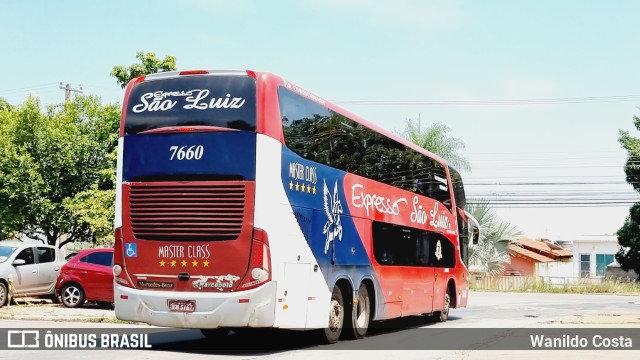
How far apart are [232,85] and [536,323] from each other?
13114mm

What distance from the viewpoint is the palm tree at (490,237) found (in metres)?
56.4

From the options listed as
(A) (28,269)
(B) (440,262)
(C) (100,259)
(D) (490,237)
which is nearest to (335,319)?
(B) (440,262)

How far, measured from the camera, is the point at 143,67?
34.8m

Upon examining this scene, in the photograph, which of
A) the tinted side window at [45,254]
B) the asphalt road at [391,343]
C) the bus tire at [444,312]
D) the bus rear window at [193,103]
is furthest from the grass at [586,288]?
the bus rear window at [193,103]

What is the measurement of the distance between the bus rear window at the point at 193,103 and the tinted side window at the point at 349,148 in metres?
0.74

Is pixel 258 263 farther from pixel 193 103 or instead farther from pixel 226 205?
pixel 193 103

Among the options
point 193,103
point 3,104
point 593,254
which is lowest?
point 593,254

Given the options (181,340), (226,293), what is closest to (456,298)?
(181,340)

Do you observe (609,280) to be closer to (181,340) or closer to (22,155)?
(22,155)

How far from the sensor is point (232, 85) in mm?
14094

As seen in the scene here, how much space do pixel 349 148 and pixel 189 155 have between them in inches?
161

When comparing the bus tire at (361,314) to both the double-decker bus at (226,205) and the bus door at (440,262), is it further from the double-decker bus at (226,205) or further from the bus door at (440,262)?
the bus door at (440,262)

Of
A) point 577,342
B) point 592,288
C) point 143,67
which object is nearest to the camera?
point 577,342

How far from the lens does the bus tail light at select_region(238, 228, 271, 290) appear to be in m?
13.5
